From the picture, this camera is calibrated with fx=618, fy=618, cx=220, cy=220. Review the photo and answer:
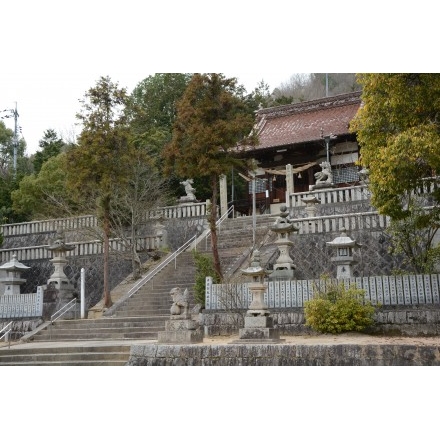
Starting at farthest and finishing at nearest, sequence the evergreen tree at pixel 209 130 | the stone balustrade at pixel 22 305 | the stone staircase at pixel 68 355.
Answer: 1. the stone balustrade at pixel 22 305
2. the evergreen tree at pixel 209 130
3. the stone staircase at pixel 68 355

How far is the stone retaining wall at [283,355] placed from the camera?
908 centimetres

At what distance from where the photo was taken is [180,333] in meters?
11.1

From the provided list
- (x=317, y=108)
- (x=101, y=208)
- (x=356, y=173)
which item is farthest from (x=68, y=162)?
(x=317, y=108)

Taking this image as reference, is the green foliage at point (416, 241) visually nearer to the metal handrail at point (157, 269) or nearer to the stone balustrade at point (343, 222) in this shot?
the stone balustrade at point (343, 222)

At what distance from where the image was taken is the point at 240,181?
26156 mm

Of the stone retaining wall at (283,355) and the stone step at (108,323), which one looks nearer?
the stone retaining wall at (283,355)

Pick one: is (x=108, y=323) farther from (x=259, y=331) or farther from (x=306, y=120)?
(x=306, y=120)

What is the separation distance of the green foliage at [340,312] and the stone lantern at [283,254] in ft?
6.68

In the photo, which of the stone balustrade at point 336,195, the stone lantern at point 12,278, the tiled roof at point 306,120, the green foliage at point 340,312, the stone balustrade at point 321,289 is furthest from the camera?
the tiled roof at point 306,120

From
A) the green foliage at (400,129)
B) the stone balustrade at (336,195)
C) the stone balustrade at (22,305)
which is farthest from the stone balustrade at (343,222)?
the stone balustrade at (22,305)

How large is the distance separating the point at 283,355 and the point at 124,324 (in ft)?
16.1

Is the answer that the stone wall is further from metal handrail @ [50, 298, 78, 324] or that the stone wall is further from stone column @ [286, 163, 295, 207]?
stone column @ [286, 163, 295, 207]

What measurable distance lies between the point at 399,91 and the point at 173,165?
6.92 metres

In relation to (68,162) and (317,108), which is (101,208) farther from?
(317,108)
